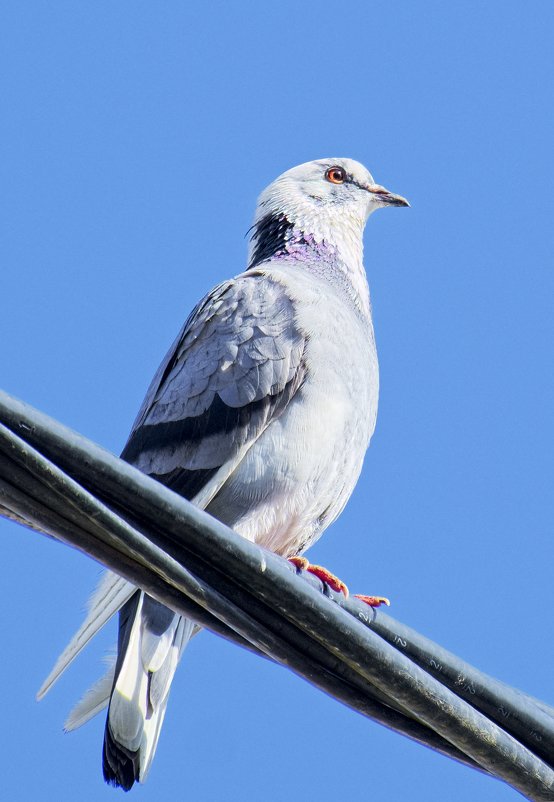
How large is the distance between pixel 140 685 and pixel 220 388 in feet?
4.74

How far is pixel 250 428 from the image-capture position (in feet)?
19.4

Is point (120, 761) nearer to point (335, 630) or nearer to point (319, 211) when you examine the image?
point (335, 630)

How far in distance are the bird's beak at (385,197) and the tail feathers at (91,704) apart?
409 centimetres

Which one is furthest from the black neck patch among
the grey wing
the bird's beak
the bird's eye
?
the grey wing

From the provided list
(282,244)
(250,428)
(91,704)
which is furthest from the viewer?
(282,244)

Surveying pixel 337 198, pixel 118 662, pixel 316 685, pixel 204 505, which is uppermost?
pixel 337 198

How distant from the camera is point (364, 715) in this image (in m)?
3.13

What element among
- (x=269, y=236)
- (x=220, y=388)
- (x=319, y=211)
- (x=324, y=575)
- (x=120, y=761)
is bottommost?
(x=120, y=761)

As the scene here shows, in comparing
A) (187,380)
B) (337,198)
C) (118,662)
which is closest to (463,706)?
(118,662)

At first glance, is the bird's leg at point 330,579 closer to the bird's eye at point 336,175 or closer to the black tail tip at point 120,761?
the black tail tip at point 120,761

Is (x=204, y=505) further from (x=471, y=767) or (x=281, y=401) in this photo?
(x=471, y=767)

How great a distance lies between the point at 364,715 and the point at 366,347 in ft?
11.6

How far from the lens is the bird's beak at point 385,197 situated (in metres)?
8.47

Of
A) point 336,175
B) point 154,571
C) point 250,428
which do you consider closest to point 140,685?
point 250,428
